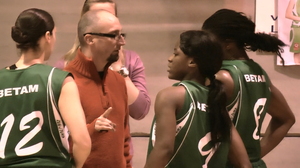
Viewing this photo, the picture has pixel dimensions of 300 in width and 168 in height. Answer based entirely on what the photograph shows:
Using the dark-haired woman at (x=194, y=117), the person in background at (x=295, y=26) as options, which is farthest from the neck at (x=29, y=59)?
the person in background at (x=295, y=26)

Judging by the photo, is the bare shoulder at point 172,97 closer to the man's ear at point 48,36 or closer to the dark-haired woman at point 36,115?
the dark-haired woman at point 36,115

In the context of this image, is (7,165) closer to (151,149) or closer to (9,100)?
(9,100)

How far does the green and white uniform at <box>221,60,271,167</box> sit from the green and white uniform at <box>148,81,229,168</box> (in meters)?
0.32

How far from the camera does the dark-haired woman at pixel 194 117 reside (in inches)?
68.3

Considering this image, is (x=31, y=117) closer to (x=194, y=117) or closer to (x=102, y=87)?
(x=102, y=87)

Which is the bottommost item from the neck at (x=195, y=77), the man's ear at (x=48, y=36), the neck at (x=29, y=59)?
the neck at (x=195, y=77)

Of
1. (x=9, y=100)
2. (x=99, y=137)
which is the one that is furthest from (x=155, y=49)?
(x=9, y=100)

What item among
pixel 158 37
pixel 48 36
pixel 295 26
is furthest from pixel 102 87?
pixel 295 26

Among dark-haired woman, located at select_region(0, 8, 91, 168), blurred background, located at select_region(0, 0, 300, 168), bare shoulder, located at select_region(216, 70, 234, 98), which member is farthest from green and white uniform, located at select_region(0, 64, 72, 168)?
blurred background, located at select_region(0, 0, 300, 168)

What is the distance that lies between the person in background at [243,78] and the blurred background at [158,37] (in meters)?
1.25

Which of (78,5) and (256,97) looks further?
(78,5)

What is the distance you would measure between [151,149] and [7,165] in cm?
54

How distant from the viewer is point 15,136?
171 centimetres

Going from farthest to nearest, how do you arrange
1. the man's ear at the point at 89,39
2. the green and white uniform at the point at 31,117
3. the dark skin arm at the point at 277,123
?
the dark skin arm at the point at 277,123 → the man's ear at the point at 89,39 → the green and white uniform at the point at 31,117
